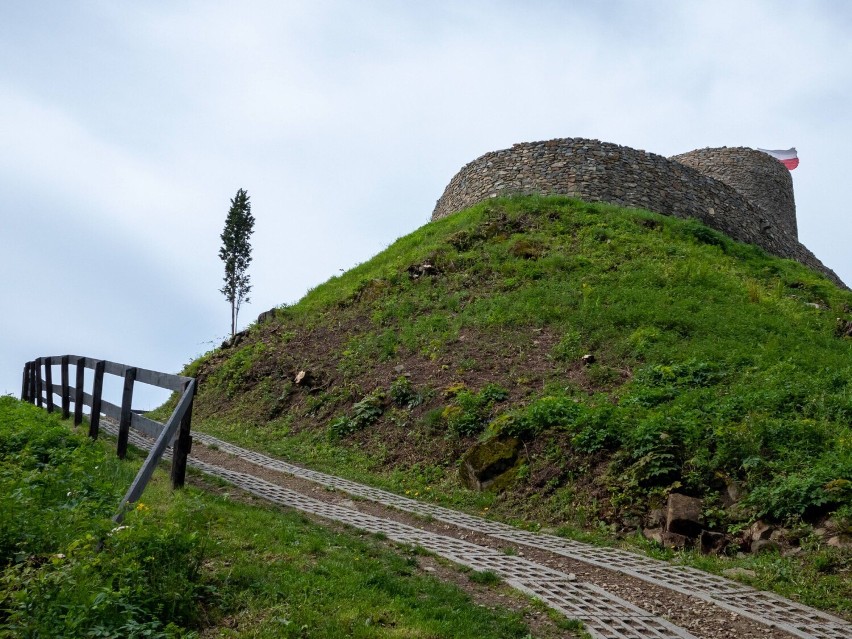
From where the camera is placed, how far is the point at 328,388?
1437cm

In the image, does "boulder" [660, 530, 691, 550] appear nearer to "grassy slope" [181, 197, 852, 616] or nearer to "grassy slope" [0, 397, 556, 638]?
"grassy slope" [181, 197, 852, 616]

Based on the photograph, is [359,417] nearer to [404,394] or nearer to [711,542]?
[404,394]

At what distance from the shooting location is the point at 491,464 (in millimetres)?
9602

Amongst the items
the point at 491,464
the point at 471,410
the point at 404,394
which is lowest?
the point at 491,464

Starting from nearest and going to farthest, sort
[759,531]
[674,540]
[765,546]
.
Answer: [765,546] < [759,531] < [674,540]

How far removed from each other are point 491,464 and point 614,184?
13885 millimetres

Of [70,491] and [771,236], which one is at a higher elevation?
[771,236]

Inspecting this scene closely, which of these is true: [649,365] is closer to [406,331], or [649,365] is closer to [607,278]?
[607,278]

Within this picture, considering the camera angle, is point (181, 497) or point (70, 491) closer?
point (70, 491)

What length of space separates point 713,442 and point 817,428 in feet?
3.75

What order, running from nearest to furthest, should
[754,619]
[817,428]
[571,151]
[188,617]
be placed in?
[188,617] → [754,619] → [817,428] → [571,151]

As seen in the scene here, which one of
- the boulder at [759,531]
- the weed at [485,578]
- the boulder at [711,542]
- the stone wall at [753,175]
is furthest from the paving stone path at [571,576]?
the stone wall at [753,175]

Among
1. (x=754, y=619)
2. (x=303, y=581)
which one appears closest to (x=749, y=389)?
(x=754, y=619)

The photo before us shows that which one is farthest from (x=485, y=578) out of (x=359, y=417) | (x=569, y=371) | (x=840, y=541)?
(x=359, y=417)
